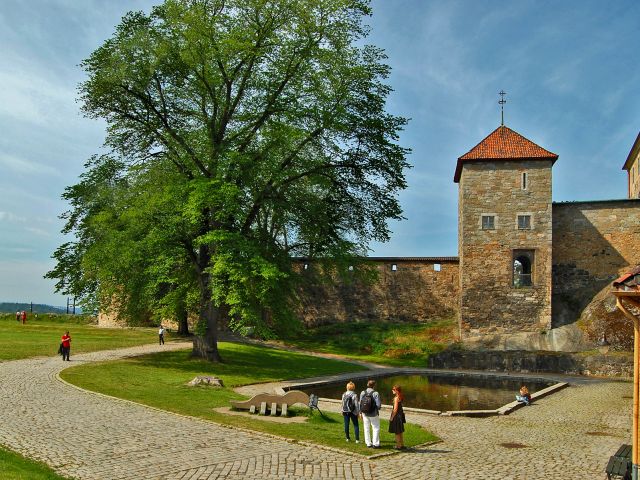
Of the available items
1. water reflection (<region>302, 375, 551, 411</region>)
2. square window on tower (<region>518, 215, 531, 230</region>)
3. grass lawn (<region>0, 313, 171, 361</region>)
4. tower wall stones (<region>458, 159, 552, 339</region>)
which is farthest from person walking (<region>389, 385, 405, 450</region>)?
square window on tower (<region>518, 215, 531, 230</region>)

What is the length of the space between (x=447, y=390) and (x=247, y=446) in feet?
42.9

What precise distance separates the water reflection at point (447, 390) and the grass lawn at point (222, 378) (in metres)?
2.50

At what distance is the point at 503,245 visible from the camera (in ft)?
113

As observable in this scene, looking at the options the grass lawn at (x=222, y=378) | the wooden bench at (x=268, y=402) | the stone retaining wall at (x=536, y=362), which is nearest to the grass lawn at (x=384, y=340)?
the stone retaining wall at (x=536, y=362)

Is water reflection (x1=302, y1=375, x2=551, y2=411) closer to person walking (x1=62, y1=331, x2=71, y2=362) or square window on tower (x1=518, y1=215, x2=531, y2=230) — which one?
person walking (x1=62, y1=331, x2=71, y2=362)

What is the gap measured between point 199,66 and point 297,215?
23.6ft

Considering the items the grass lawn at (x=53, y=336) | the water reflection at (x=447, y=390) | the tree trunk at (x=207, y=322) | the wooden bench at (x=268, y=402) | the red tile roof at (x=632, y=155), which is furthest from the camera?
the red tile roof at (x=632, y=155)

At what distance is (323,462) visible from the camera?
1013 cm

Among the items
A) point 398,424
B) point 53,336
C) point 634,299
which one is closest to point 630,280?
point 634,299

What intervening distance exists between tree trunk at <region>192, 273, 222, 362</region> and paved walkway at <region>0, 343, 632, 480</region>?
7.79 meters

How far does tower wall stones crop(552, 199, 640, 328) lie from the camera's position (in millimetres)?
34875

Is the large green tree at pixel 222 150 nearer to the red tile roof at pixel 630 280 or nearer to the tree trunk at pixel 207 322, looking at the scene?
the tree trunk at pixel 207 322

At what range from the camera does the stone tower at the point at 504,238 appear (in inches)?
1325

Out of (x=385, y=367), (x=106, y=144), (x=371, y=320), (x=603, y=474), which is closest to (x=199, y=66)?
(x=106, y=144)
